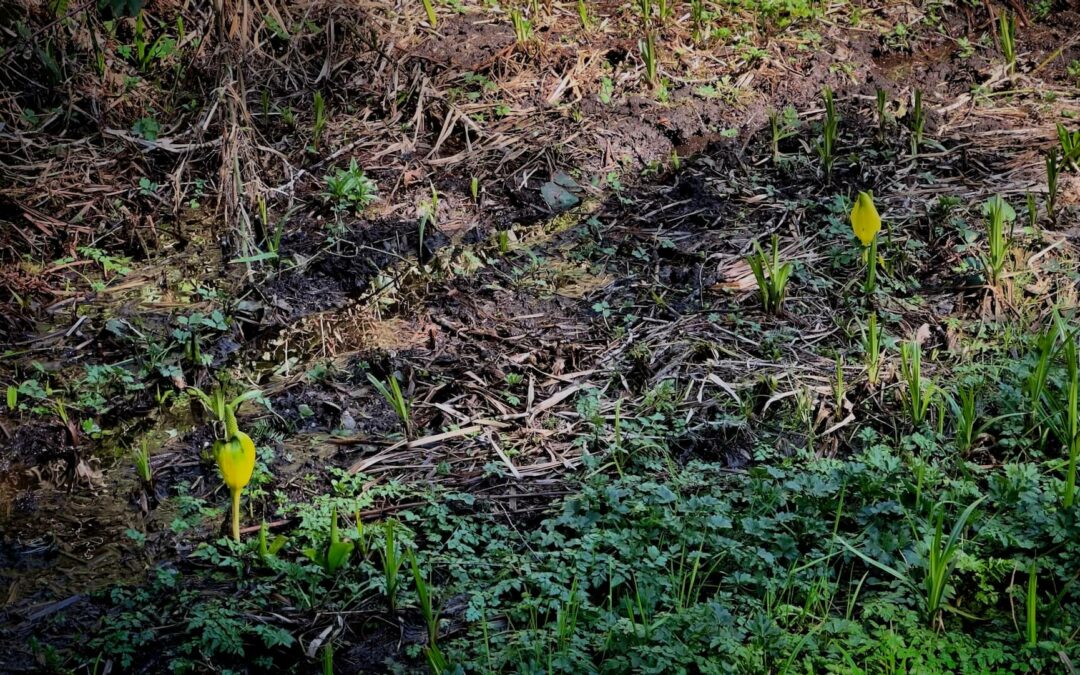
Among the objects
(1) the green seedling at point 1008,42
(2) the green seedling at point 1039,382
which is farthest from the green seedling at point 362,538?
(1) the green seedling at point 1008,42

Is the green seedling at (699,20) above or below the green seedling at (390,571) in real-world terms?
above

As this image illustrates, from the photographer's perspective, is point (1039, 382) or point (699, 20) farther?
point (699, 20)

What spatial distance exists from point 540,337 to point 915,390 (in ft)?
4.49

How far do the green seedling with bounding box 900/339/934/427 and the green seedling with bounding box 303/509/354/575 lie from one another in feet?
5.84

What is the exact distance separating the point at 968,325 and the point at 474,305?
1871 mm

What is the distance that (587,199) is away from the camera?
4359 mm

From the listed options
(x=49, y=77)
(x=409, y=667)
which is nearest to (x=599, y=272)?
(x=409, y=667)

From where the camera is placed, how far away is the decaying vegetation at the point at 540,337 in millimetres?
2381

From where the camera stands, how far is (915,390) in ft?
9.46

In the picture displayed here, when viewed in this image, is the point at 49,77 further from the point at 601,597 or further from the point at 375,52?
the point at 601,597

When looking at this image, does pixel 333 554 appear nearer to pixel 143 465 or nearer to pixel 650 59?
pixel 143 465

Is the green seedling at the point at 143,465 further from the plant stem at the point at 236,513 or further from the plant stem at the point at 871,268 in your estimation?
the plant stem at the point at 871,268

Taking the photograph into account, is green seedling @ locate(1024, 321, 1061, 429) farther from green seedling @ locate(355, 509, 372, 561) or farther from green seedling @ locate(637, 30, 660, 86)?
green seedling @ locate(637, 30, 660, 86)

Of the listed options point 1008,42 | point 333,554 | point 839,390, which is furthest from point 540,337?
point 1008,42
